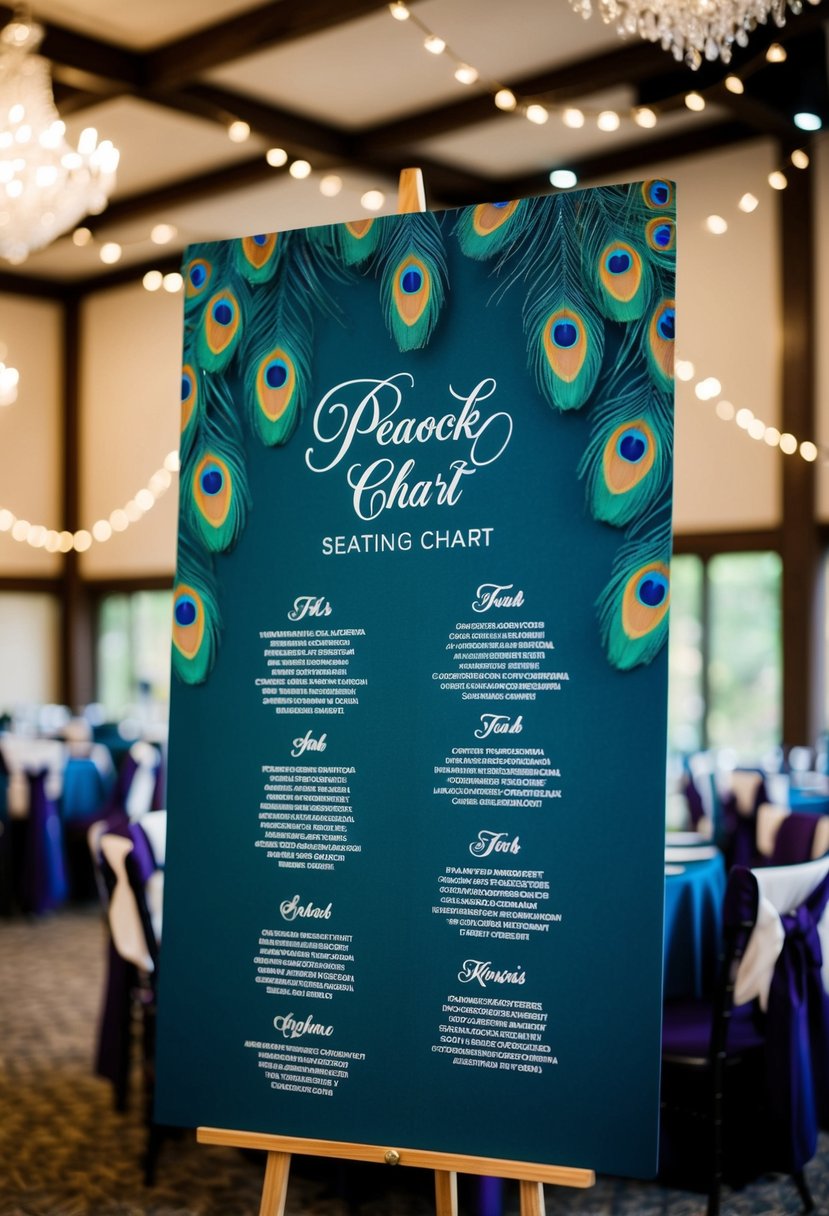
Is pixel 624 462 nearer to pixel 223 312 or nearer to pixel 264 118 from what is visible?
pixel 223 312

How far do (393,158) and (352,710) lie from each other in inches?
308

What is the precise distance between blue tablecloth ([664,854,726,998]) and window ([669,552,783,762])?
497 centimetres

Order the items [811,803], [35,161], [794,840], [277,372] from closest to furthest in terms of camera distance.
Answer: [277,372]
[794,840]
[35,161]
[811,803]

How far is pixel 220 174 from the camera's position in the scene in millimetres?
9961

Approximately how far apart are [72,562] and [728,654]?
24.2 ft

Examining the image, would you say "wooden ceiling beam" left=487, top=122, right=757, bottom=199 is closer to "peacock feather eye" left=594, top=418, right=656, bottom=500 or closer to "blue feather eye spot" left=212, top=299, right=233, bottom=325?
"blue feather eye spot" left=212, top=299, right=233, bottom=325

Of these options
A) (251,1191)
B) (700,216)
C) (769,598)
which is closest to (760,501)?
(769,598)

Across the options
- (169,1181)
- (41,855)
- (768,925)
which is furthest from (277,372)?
(41,855)

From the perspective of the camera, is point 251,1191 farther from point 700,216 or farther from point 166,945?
point 700,216

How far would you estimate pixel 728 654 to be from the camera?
9.47 m

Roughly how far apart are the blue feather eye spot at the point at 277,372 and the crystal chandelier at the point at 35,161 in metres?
3.34

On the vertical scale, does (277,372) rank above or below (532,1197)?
above

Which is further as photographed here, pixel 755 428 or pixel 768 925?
pixel 755 428

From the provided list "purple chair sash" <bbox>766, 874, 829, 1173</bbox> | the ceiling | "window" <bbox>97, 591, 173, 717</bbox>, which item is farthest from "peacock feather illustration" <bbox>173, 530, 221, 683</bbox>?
"window" <bbox>97, 591, 173, 717</bbox>
